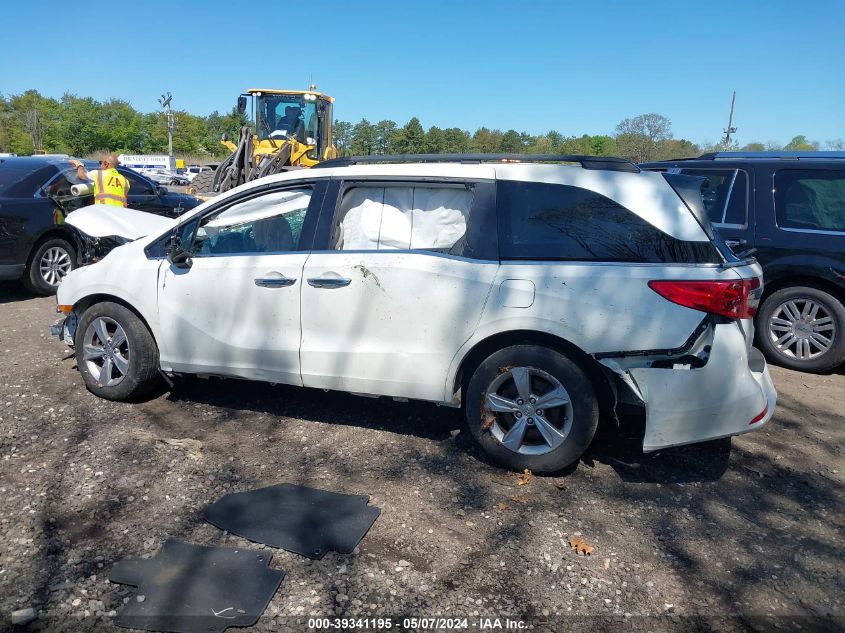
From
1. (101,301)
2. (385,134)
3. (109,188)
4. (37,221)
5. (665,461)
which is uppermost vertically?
(385,134)

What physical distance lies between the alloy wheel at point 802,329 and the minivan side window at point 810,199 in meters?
0.72

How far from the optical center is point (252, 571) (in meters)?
3.05

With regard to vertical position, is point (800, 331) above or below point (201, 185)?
below

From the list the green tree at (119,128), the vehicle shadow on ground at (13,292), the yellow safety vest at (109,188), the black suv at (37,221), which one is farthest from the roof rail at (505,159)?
the green tree at (119,128)

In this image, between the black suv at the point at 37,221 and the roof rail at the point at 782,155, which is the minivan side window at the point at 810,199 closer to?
the roof rail at the point at 782,155

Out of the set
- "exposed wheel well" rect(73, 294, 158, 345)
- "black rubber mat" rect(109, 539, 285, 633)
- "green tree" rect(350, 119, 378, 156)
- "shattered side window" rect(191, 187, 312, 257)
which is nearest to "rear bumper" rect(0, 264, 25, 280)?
"exposed wheel well" rect(73, 294, 158, 345)

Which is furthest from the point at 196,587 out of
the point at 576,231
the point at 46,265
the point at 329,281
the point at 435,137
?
the point at 435,137

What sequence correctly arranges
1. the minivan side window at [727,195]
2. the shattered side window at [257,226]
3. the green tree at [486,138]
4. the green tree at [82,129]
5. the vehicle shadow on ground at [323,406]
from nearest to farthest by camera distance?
the shattered side window at [257,226]
the vehicle shadow on ground at [323,406]
the minivan side window at [727,195]
the green tree at [486,138]
the green tree at [82,129]

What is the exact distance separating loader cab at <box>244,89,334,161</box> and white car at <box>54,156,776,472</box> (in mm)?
12804

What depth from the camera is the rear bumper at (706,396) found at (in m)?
3.67

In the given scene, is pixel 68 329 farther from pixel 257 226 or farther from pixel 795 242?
pixel 795 242

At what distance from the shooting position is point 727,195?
6609 mm

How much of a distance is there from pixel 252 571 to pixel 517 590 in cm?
121

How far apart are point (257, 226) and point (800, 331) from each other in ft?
16.7
